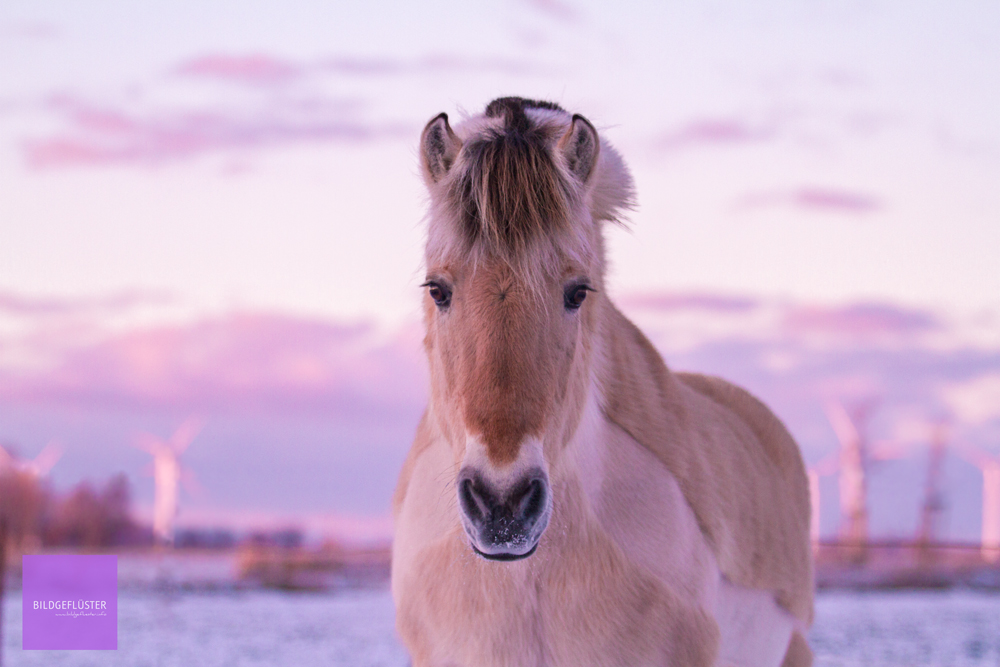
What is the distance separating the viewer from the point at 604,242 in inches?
155

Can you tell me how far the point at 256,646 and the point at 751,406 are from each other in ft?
42.5

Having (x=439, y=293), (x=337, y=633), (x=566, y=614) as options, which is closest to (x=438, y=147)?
(x=439, y=293)

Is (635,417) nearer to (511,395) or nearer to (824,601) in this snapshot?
(511,395)

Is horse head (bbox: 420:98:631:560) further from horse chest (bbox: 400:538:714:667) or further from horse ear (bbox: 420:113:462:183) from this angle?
horse chest (bbox: 400:538:714:667)

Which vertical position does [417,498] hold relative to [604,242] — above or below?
below

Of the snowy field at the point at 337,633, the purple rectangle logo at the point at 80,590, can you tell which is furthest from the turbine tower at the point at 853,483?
the purple rectangle logo at the point at 80,590

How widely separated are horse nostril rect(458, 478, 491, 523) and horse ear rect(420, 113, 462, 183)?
50.6 inches

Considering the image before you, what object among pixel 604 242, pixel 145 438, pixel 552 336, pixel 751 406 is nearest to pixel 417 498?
pixel 552 336

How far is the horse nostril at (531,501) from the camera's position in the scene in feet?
9.48

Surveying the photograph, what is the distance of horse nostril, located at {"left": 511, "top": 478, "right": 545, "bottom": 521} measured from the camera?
2.89m

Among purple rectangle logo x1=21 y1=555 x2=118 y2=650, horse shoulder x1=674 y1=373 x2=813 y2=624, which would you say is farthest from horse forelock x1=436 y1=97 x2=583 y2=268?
purple rectangle logo x1=21 y1=555 x2=118 y2=650

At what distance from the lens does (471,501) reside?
2.94 metres

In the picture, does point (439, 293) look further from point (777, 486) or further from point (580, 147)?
point (777, 486)

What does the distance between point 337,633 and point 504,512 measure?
1694 cm
